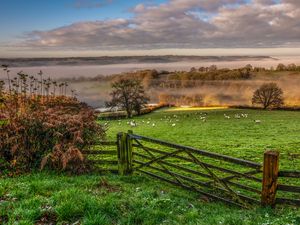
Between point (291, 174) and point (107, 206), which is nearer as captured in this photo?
point (107, 206)

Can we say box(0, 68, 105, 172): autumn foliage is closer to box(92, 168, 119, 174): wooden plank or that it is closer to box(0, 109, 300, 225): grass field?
box(92, 168, 119, 174): wooden plank

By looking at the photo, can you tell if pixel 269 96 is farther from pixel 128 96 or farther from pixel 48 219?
pixel 48 219

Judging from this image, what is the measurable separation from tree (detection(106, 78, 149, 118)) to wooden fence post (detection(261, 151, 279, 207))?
53.6 m

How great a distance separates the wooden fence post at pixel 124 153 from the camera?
12.6m

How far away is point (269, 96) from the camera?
246 feet

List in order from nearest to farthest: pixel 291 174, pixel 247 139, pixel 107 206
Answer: pixel 107 206, pixel 291 174, pixel 247 139

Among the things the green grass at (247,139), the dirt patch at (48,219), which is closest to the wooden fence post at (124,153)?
the dirt patch at (48,219)

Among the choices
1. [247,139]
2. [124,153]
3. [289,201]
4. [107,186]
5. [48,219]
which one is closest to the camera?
[48,219]

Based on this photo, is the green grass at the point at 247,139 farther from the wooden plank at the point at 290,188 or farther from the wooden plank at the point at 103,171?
the wooden plank at the point at 103,171

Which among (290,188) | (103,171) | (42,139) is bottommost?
(103,171)

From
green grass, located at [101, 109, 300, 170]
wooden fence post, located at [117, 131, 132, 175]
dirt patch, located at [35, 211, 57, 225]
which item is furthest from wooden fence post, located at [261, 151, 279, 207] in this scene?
green grass, located at [101, 109, 300, 170]

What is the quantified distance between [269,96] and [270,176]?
231 ft

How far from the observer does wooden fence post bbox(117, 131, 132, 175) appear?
495 inches

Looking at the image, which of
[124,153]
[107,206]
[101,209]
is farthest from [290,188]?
[124,153]
